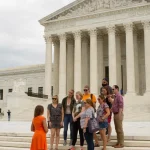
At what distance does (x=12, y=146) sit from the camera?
12.5 meters

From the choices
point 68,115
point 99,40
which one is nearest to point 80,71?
point 99,40

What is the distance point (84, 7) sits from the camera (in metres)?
44.2

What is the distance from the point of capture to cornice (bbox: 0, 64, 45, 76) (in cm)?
5953

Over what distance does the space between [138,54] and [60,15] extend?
527 inches

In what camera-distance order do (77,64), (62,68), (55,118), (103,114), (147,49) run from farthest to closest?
(62,68) < (77,64) < (147,49) < (55,118) < (103,114)

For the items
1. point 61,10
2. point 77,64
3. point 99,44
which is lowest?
point 77,64

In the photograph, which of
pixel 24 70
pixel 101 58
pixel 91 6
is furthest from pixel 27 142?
pixel 24 70

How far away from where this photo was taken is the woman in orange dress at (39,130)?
8.68 m

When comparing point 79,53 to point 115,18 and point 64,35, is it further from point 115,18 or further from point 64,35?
point 115,18

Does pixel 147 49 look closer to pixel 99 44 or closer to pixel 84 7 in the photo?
pixel 99 44

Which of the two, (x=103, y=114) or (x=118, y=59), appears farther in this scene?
(x=118, y=59)

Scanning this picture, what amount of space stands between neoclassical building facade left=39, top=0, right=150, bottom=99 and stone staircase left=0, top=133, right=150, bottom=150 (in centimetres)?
2733

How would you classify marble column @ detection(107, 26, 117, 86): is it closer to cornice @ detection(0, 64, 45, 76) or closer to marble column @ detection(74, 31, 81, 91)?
marble column @ detection(74, 31, 81, 91)

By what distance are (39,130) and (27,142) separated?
4242 millimetres
